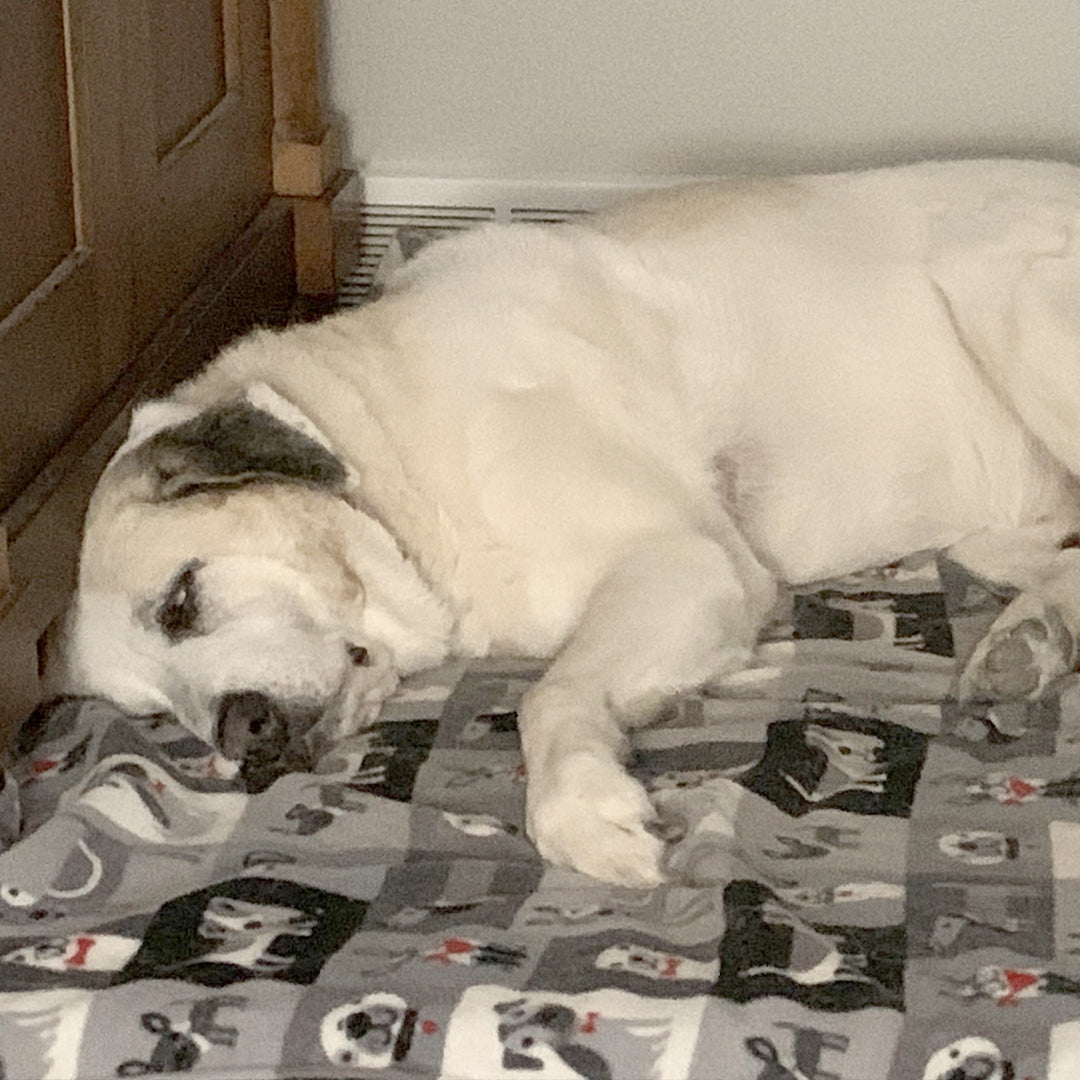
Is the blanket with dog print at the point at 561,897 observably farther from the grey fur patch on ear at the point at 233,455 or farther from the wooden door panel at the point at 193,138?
the wooden door panel at the point at 193,138

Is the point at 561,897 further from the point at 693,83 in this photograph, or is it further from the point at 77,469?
the point at 693,83

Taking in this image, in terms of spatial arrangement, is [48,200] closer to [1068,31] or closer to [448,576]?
[448,576]

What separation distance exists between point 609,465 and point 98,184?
0.82 meters

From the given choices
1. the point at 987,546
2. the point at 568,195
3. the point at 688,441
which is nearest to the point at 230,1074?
the point at 688,441

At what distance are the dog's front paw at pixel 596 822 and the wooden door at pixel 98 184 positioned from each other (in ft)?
2.58

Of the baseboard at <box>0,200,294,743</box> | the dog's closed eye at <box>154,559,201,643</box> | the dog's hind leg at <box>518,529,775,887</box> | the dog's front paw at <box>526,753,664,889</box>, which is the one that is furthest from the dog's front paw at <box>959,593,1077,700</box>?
the baseboard at <box>0,200,294,743</box>

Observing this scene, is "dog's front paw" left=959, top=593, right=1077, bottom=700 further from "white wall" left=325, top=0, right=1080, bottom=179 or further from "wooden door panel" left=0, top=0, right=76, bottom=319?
"white wall" left=325, top=0, right=1080, bottom=179

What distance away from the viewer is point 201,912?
186 cm

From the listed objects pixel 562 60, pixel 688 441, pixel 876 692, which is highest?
pixel 562 60

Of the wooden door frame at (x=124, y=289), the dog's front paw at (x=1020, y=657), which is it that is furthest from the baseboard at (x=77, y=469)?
the dog's front paw at (x=1020, y=657)

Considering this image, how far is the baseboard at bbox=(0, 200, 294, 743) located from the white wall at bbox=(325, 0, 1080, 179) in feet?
2.00

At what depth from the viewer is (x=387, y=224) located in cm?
375

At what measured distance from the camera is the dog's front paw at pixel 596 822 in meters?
1.89

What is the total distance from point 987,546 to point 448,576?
0.84 metres
